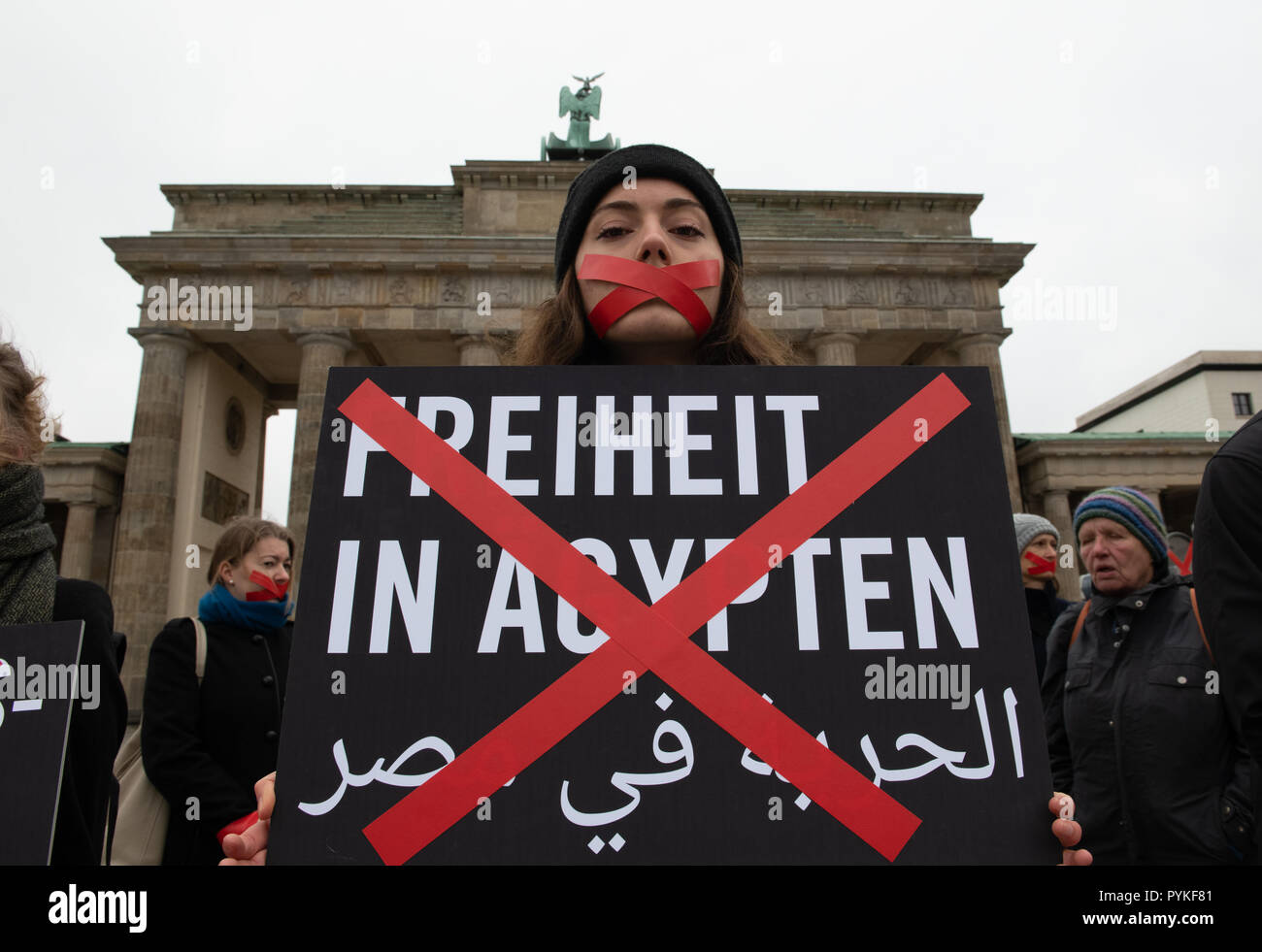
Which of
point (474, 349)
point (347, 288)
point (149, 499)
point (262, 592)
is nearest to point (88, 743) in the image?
point (262, 592)

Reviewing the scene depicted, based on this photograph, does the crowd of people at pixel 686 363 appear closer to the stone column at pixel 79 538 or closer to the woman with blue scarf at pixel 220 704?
the woman with blue scarf at pixel 220 704

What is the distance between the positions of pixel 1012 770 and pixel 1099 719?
206 cm

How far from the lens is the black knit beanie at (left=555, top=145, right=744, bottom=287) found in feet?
6.52

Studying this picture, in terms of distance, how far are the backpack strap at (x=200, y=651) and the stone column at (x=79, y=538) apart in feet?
84.7

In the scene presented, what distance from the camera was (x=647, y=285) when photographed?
5.93 ft

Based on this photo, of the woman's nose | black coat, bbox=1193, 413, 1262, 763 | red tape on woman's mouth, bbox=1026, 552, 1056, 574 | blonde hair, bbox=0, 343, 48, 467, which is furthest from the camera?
red tape on woman's mouth, bbox=1026, 552, 1056, 574

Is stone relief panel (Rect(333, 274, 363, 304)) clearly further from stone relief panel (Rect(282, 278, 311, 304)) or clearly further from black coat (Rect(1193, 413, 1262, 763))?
black coat (Rect(1193, 413, 1262, 763))

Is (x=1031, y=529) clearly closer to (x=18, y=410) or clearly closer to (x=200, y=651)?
(x=200, y=651)

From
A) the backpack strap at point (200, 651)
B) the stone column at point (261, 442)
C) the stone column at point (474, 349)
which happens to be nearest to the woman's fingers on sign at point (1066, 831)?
the backpack strap at point (200, 651)

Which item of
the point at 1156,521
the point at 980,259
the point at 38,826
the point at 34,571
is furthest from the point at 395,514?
the point at 980,259

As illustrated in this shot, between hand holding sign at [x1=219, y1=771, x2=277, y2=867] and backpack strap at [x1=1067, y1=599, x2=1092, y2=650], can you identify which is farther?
backpack strap at [x1=1067, y1=599, x2=1092, y2=650]

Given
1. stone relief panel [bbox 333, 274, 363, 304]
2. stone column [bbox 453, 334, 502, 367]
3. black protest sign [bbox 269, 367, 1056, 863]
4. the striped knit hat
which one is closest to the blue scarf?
black protest sign [bbox 269, 367, 1056, 863]

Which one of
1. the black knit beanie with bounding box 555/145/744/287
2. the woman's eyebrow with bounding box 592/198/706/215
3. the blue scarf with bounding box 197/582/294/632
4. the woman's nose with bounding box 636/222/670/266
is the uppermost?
the black knit beanie with bounding box 555/145/744/287

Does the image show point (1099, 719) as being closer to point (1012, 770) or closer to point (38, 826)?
point (1012, 770)
